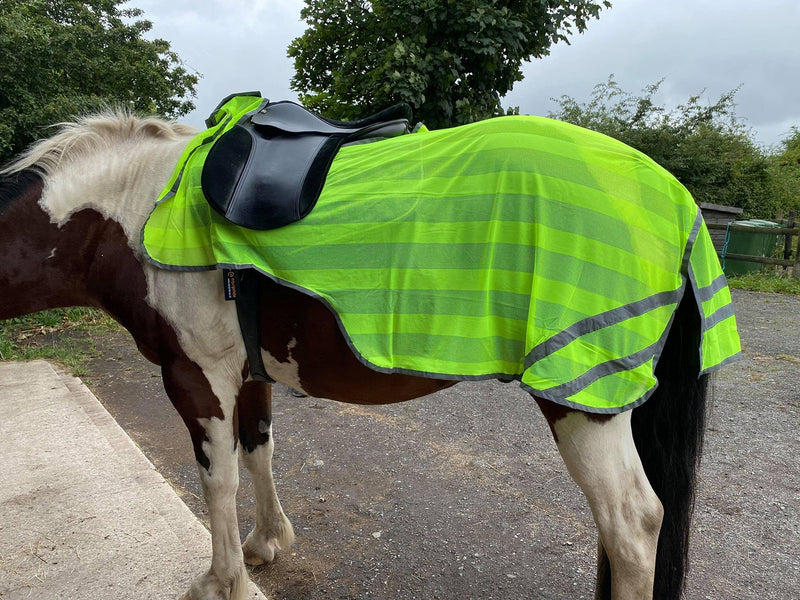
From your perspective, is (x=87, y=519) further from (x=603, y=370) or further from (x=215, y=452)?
(x=603, y=370)

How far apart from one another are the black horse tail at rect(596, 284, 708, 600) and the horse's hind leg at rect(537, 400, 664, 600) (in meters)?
0.24

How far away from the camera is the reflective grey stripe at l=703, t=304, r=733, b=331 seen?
1.37m

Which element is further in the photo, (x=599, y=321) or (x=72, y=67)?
(x=72, y=67)

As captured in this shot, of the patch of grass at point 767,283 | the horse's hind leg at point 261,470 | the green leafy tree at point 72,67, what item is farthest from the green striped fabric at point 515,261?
the patch of grass at point 767,283

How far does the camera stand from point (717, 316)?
55.4 inches

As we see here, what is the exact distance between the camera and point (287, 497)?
2773 millimetres

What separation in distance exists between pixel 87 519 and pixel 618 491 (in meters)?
2.35

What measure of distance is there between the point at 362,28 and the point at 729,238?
9551 mm

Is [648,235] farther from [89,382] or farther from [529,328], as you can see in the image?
[89,382]

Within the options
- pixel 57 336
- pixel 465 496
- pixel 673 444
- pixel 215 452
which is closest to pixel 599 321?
pixel 673 444

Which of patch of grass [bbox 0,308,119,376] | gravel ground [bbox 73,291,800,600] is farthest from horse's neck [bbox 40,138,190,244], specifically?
patch of grass [bbox 0,308,119,376]

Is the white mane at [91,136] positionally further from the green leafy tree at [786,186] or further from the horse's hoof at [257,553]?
the green leafy tree at [786,186]

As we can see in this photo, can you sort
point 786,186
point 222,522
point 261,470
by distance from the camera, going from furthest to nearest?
point 786,186, point 261,470, point 222,522

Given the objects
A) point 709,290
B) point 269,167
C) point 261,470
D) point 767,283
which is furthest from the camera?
point 767,283
